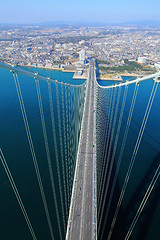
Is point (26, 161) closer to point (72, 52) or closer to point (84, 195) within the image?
point (84, 195)

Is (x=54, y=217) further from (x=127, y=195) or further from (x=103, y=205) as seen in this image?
(x=127, y=195)

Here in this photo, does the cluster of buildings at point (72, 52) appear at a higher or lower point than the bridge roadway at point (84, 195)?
lower

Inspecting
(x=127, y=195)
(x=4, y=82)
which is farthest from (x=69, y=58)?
A: (x=127, y=195)

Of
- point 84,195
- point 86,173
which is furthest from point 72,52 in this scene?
point 84,195

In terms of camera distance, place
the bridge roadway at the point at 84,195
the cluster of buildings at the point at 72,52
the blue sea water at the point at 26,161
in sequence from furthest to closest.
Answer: the cluster of buildings at the point at 72,52, the blue sea water at the point at 26,161, the bridge roadway at the point at 84,195

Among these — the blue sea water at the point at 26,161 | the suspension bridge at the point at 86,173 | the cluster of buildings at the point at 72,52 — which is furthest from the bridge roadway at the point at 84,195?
the cluster of buildings at the point at 72,52

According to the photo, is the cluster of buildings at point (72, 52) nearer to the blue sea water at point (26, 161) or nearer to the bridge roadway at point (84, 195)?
the blue sea water at point (26, 161)

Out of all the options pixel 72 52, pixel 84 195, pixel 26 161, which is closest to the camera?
pixel 84 195

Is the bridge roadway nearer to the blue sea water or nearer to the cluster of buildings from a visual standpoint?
the blue sea water

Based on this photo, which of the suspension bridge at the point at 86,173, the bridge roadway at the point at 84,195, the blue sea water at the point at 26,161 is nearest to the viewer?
the bridge roadway at the point at 84,195

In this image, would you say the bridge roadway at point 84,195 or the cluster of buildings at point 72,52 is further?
the cluster of buildings at point 72,52

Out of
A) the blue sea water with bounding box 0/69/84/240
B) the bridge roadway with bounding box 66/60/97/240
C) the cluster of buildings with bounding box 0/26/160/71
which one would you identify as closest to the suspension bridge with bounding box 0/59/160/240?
the bridge roadway with bounding box 66/60/97/240
